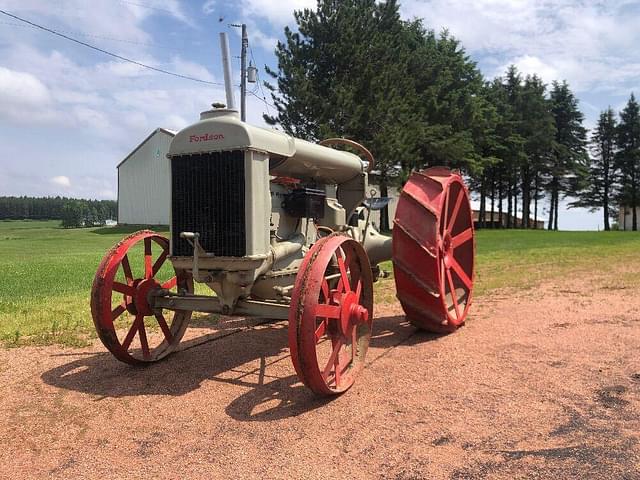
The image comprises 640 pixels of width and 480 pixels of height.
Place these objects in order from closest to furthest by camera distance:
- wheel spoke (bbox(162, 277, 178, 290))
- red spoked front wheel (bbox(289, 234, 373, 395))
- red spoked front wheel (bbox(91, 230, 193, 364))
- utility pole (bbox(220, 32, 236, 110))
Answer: red spoked front wheel (bbox(289, 234, 373, 395))
red spoked front wheel (bbox(91, 230, 193, 364))
wheel spoke (bbox(162, 277, 178, 290))
utility pole (bbox(220, 32, 236, 110))

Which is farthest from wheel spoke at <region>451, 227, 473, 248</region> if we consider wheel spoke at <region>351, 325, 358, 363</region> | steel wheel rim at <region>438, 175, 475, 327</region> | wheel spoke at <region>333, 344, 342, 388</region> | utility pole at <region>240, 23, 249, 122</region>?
utility pole at <region>240, 23, 249, 122</region>

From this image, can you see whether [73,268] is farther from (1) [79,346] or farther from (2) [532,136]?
(2) [532,136]

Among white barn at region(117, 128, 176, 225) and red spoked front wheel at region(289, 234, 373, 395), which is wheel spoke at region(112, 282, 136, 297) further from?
white barn at region(117, 128, 176, 225)

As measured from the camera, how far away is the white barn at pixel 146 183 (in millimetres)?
37875

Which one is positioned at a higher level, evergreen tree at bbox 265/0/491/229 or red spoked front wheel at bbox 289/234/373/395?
evergreen tree at bbox 265/0/491/229

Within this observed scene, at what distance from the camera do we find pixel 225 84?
45.9ft

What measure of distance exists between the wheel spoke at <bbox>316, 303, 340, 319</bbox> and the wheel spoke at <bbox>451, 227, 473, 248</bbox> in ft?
9.23

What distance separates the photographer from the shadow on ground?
13.4ft

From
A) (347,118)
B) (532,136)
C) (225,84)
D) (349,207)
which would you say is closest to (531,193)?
(532,136)

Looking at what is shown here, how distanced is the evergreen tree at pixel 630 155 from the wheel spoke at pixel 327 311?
4924 cm

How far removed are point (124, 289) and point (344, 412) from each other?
7.57 feet

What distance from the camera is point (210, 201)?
461 cm

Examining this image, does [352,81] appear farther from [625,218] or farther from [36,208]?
[36,208]

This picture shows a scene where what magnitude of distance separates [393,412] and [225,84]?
11677 millimetres
